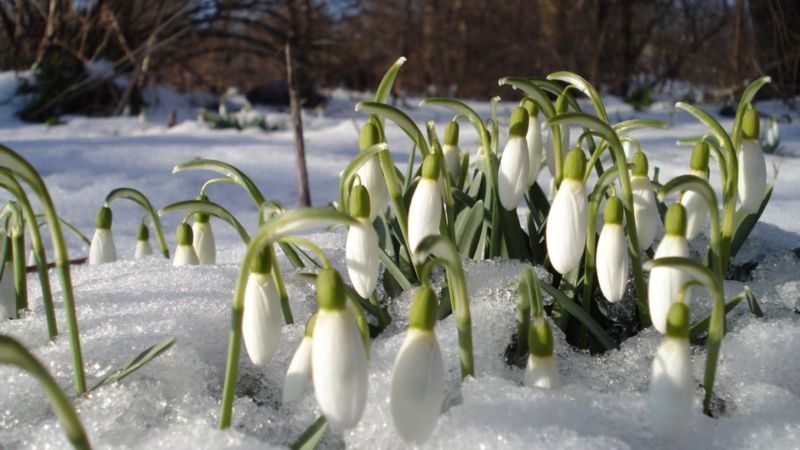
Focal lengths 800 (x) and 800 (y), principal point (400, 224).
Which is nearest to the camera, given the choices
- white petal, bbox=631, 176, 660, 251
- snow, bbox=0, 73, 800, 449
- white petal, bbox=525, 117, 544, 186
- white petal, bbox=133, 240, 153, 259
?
snow, bbox=0, 73, 800, 449

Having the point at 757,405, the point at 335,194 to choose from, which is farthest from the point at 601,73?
the point at 757,405

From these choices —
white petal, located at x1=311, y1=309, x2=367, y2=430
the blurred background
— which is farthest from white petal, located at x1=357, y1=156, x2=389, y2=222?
the blurred background

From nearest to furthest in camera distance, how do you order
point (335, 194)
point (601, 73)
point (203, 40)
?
point (335, 194), point (203, 40), point (601, 73)

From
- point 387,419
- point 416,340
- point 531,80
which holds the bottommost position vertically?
point 387,419

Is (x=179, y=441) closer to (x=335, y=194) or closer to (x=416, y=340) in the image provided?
(x=416, y=340)

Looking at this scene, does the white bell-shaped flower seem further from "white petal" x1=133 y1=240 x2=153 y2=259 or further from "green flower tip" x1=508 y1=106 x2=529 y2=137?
"white petal" x1=133 y1=240 x2=153 y2=259

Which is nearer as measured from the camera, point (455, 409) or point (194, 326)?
point (455, 409)

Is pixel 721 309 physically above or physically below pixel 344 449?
above

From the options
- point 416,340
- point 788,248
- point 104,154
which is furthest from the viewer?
point 104,154
